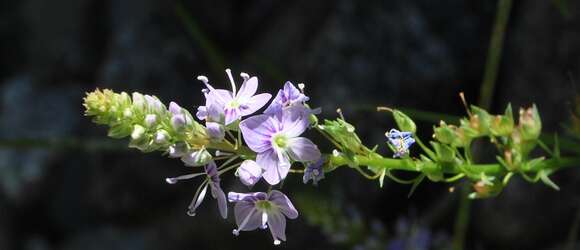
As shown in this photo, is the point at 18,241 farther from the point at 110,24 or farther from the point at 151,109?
the point at 151,109

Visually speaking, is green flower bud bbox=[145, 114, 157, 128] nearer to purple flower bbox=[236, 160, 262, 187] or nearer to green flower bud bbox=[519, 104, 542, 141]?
purple flower bbox=[236, 160, 262, 187]

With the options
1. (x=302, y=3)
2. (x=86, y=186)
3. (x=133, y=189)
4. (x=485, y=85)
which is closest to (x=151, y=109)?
(x=485, y=85)

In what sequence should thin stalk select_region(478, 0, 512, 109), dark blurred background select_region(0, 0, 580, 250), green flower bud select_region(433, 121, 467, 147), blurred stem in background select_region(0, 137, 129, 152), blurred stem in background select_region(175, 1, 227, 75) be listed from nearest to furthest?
green flower bud select_region(433, 121, 467, 147) → thin stalk select_region(478, 0, 512, 109) → dark blurred background select_region(0, 0, 580, 250) → blurred stem in background select_region(175, 1, 227, 75) → blurred stem in background select_region(0, 137, 129, 152)

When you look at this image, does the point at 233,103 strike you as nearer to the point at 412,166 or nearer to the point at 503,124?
the point at 412,166

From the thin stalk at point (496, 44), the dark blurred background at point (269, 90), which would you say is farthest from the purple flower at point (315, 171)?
the thin stalk at point (496, 44)

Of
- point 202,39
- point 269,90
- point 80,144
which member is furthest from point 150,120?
point 80,144

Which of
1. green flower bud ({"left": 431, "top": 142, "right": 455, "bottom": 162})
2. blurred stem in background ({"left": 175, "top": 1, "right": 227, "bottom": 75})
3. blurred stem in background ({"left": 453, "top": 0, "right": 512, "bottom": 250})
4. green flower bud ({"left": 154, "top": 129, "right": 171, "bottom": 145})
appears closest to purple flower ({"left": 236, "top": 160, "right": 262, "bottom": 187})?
green flower bud ({"left": 154, "top": 129, "right": 171, "bottom": 145})
